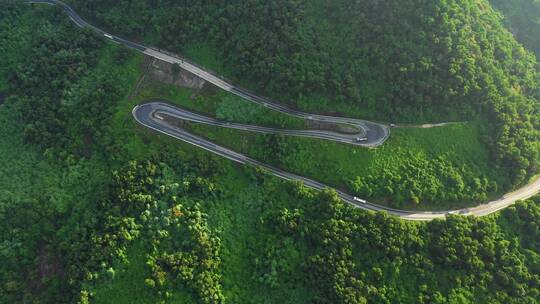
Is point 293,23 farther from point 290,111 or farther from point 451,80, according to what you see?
point 451,80

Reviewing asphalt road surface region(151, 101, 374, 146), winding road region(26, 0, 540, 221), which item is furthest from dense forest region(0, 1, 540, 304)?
asphalt road surface region(151, 101, 374, 146)

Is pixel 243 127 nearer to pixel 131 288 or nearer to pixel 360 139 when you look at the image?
pixel 360 139

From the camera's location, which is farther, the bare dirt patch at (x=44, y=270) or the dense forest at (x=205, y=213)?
the bare dirt patch at (x=44, y=270)

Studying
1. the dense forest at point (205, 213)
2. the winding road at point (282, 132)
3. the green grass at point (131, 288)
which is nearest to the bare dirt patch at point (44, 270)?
the dense forest at point (205, 213)

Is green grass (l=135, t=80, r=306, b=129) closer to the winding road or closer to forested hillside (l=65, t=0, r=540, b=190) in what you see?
the winding road

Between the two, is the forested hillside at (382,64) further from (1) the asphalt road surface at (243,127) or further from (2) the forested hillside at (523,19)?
(2) the forested hillside at (523,19)

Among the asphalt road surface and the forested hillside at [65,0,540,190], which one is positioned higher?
the forested hillside at [65,0,540,190]
